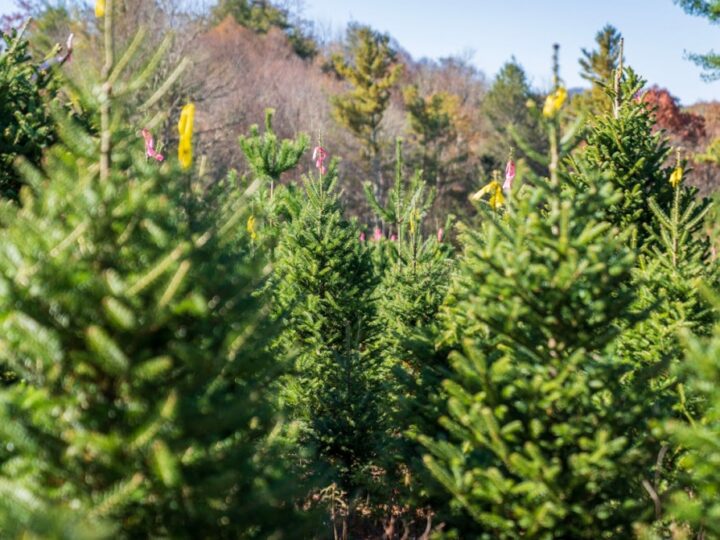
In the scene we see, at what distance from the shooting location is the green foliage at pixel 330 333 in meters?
5.84

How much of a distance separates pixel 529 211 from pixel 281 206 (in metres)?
6.71

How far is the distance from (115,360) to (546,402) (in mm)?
1966

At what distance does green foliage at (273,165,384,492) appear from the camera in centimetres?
584

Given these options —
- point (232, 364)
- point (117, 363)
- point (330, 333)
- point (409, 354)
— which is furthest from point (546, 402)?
point (330, 333)

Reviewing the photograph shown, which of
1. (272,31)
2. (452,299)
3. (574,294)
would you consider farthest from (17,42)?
(272,31)

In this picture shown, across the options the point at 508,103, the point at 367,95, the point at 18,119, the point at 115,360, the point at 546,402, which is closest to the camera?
the point at 115,360

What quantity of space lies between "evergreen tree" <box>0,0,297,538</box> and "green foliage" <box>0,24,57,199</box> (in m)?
2.17

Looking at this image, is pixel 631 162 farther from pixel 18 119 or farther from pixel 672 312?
pixel 18 119

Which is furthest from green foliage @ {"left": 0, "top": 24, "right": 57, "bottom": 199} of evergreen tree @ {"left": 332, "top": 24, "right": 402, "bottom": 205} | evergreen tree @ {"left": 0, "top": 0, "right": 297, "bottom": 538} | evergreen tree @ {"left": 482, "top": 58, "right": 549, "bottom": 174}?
evergreen tree @ {"left": 482, "top": 58, "right": 549, "bottom": 174}

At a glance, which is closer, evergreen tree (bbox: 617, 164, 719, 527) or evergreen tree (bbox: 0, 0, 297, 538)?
evergreen tree (bbox: 0, 0, 297, 538)

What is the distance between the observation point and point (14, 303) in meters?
2.39

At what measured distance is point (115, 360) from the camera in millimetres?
2291

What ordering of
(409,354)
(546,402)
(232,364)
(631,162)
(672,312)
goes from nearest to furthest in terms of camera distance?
(232,364), (546,402), (409,354), (672,312), (631,162)

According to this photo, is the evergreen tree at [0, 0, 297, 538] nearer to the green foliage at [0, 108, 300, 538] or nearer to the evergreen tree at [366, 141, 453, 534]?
the green foliage at [0, 108, 300, 538]
